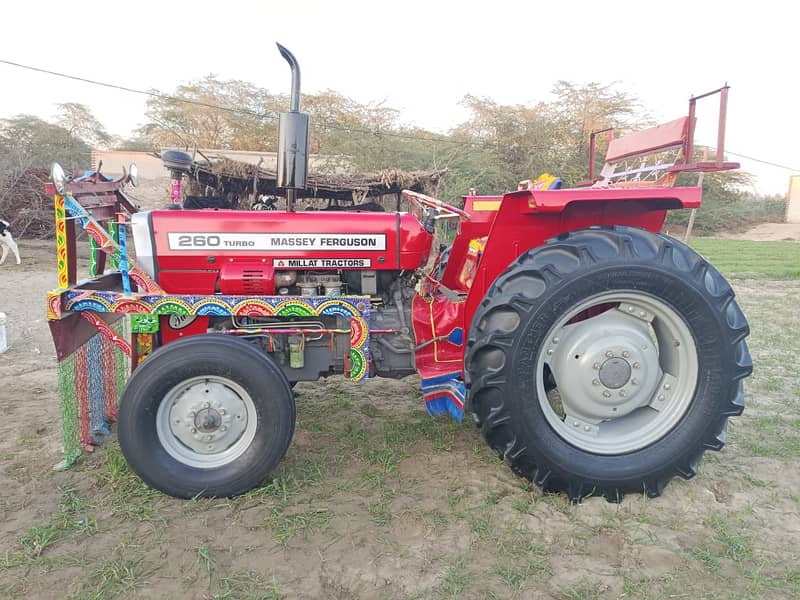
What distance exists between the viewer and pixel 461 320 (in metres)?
3.11

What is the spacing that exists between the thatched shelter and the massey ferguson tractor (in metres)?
8.72

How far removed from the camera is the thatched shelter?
1135 centimetres

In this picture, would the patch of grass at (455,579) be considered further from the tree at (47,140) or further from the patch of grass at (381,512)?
the tree at (47,140)

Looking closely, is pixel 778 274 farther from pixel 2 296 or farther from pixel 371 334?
pixel 2 296

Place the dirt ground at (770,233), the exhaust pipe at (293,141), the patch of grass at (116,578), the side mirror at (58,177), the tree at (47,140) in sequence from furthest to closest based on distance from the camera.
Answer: the dirt ground at (770,233) < the tree at (47,140) < the exhaust pipe at (293,141) < the side mirror at (58,177) < the patch of grass at (116,578)

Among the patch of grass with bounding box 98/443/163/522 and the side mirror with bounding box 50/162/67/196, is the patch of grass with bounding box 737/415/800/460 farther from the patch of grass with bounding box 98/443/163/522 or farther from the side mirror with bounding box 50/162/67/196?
the side mirror with bounding box 50/162/67/196

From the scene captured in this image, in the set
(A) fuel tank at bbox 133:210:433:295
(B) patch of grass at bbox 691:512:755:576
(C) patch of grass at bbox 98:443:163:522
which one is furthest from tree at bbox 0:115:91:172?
(B) patch of grass at bbox 691:512:755:576

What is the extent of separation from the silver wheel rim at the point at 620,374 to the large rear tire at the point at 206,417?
4.26 ft

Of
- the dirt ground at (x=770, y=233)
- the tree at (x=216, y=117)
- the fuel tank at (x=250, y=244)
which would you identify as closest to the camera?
the fuel tank at (x=250, y=244)

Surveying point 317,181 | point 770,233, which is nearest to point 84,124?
point 317,181

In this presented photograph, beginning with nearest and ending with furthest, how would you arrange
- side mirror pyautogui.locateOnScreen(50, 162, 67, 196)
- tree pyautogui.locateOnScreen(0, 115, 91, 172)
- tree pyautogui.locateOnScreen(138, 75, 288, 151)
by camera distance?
side mirror pyautogui.locateOnScreen(50, 162, 67, 196)
tree pyautogui.locateOnScreen(0, 115, 91, 172)
tree pyautogui.locateOnScreen(138, 75, 288, 151)

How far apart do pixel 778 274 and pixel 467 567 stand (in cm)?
1225

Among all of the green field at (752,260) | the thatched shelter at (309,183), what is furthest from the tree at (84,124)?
the green field at (752,260)

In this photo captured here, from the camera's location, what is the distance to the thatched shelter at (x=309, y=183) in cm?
1135
